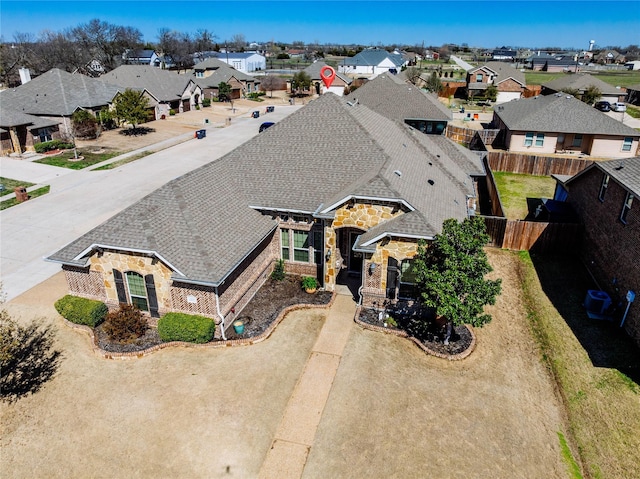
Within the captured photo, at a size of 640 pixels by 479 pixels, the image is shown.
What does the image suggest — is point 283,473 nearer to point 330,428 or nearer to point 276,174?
point 330,428

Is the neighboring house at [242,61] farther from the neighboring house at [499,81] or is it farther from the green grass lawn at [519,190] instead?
A: the green grass lawn at [519,190]

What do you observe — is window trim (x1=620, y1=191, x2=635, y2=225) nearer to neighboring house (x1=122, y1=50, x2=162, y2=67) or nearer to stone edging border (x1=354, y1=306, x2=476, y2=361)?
stone edging border (x1=354, y1=306, x2=476, y2=361)

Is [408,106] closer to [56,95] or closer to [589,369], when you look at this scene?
[589,369]

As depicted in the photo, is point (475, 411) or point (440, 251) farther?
point (440, 251)

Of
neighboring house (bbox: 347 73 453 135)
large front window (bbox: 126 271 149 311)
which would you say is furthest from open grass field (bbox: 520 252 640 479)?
neighboring house (bbox: 347 73 453 135)

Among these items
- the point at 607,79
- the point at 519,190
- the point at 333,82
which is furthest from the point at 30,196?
the point at 607,79

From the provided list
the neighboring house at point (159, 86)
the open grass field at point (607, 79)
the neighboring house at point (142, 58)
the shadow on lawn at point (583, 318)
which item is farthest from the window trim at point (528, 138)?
the neighboring house at point (142, 58)

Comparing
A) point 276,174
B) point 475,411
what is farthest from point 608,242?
point 276,174
